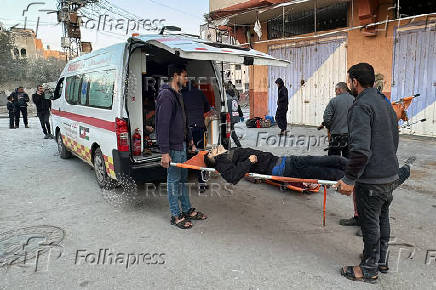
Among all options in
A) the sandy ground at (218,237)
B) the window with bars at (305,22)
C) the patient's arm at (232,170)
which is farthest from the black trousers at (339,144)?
the window with bars at (305,22)

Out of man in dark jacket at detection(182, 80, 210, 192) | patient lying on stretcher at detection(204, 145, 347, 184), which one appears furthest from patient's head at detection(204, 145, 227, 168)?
man in dark jacket at detection(182, 80, 210, 192)

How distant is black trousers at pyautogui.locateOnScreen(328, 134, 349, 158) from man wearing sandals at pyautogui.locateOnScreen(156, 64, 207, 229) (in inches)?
83.3

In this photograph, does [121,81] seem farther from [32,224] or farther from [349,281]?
[349,281]

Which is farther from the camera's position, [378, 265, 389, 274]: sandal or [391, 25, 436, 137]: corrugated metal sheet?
[391, 25, 436, 137]: corrugated metal sheet

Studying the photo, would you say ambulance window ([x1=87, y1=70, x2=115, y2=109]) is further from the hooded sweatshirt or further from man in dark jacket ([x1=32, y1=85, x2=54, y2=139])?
man in dark jacket ([x1=32, y1=85, x2=54, y2=139])

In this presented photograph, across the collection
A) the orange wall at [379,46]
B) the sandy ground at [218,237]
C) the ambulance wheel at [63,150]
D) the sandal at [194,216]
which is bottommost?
the sandy ground at [218,237]

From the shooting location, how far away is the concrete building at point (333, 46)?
28.5ft

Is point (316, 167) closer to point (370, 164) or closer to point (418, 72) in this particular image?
point (370, 164)

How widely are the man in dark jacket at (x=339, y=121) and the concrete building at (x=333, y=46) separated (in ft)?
18.9

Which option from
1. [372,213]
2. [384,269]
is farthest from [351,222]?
[372,213]

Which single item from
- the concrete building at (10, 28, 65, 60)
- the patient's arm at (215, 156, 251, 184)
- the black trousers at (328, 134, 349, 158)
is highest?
the concrete building at (10, 28, 65, 60)

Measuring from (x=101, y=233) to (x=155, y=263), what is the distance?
1046 mm

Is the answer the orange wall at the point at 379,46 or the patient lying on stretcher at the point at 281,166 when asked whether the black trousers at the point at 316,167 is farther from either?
the orange wall at the point at 379,46

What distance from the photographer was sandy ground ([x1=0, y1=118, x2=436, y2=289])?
2.79m
